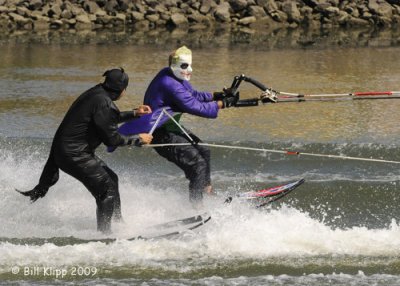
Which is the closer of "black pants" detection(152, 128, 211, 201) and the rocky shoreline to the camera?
"black pants" detection(152, 128, 211, 201)

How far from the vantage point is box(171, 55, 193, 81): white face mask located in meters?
9.91

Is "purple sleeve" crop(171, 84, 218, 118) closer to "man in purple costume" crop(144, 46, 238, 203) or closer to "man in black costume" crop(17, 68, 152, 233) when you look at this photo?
"man in purple costume" crop(144, 46, 238, 203)

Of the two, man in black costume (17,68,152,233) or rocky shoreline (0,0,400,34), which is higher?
man in black costume (17,68,152,233)

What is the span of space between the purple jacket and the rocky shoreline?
22375 millimetres

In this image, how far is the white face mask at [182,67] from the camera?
9.91 metres

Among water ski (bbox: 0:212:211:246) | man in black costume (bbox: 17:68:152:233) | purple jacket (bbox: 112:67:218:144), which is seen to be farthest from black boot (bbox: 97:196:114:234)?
purple jacket (bbox: 112:67:218:144)

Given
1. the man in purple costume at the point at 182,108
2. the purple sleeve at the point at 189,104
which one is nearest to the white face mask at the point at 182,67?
the man in purple costume at the point at 182,108

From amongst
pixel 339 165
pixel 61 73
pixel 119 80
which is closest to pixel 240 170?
pixel 339 165

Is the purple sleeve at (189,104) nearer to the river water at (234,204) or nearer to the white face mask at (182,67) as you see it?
the white face mask at (182,67)

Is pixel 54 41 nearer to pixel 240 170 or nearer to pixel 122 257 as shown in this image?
pixel 240 170

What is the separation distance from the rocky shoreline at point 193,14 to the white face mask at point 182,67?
22386 mm

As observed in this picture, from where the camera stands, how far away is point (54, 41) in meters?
28.5

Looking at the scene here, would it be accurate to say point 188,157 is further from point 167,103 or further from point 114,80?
point 114,80

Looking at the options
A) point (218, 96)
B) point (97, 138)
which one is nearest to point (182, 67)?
point (218, 96)
